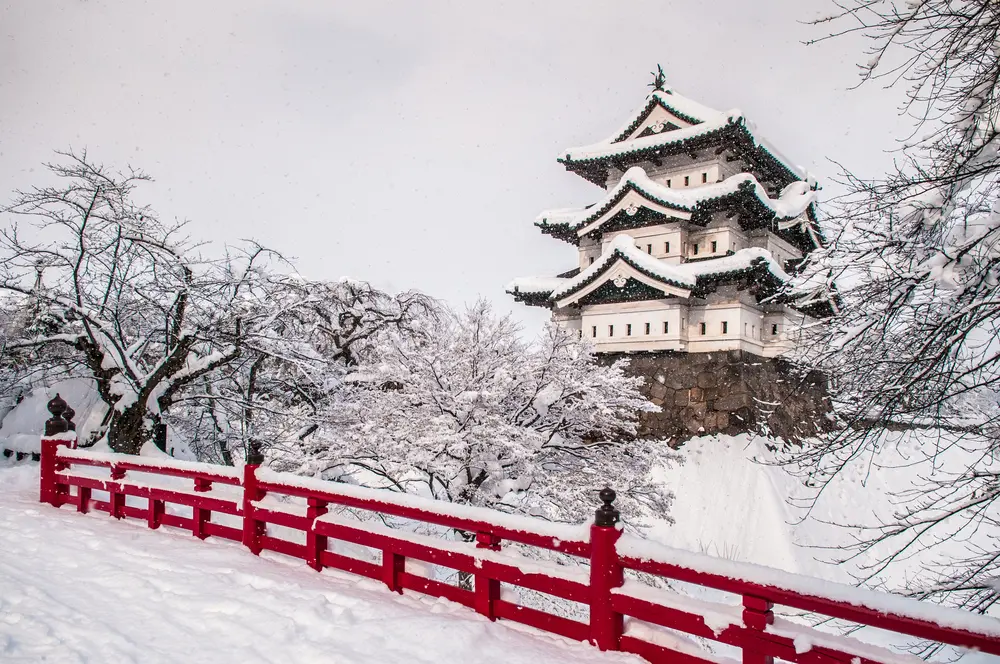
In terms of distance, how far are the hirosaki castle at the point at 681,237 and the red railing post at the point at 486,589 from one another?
18703 mm

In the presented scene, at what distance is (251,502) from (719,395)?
1873cm

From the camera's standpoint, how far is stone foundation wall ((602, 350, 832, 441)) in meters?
21.7

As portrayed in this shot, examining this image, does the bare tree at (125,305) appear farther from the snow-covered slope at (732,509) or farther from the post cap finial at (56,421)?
the snow-covered slope at (732,509)

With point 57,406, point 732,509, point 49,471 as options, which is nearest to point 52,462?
point 49,471

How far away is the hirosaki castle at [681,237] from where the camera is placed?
22.7 metres

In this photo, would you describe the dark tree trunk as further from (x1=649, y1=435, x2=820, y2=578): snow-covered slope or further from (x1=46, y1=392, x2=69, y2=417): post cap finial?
(x1=649, y1=435, x2=820, y2=578): snow-covered slope

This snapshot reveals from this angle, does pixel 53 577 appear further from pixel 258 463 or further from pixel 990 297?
pixel 990 297

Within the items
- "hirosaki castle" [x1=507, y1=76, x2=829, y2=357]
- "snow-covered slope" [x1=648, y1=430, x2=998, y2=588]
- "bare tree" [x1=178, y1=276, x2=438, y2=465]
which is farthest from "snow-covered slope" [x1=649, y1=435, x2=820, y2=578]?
"bare tree" [x1=178, y1=276, x2=438, y2=465]

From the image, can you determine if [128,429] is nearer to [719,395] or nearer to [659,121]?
[719,395]

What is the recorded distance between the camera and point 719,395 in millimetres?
22094

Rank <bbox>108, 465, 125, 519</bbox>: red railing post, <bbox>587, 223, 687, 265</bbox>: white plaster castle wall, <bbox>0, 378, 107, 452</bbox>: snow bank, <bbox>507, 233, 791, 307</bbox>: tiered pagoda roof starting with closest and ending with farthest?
<bbox>108, 465, 125, 519</bbox>: red railing post → <bbox>0, 378, 107, 452</bbox>: snow bank → <bbox>507, 233, 791, 307</bbox>: tiered pagoda roof → <bbox>587, 223, 687, 265</bbox>: white plaster castle wall

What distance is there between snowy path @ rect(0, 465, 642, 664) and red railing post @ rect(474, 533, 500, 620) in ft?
0.38

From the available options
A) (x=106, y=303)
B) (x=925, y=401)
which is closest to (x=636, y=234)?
(x=106, y=303)

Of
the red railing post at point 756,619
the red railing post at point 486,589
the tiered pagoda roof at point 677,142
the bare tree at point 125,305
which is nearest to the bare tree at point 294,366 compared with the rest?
the bare tree at point 125,305
